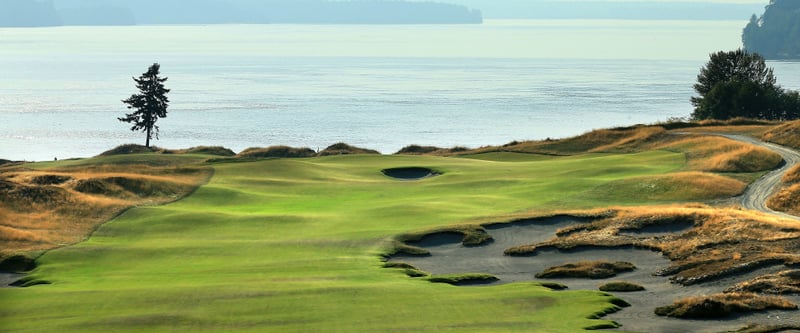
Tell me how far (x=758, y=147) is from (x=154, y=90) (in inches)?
2593

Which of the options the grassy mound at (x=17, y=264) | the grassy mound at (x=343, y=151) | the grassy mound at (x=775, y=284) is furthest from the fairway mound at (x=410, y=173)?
the grassy mound at (x=775, y=284)

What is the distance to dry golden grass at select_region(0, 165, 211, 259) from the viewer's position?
181 feet

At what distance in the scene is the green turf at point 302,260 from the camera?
37125mm

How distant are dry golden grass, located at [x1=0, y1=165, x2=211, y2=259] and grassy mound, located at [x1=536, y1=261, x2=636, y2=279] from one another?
2439 cm

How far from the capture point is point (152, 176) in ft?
240

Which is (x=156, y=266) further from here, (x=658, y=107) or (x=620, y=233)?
(x=658, y=107)

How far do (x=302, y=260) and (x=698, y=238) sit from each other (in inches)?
714

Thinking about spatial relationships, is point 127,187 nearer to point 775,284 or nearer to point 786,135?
point 775,284

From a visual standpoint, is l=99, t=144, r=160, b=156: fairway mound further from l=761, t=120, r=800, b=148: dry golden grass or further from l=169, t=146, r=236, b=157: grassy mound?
l=761, t=120, r=800, b=148: dry golden grass

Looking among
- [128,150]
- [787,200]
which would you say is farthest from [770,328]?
[128,150]

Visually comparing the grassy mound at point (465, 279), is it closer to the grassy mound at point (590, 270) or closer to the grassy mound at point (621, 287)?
the grassy mound at point (590, 270)

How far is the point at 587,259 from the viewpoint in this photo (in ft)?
162

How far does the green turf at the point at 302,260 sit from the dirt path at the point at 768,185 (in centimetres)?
715

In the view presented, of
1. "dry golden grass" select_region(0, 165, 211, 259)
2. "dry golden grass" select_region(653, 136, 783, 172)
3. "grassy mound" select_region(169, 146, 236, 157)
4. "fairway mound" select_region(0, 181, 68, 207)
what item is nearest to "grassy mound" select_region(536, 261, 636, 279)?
"dry golden grass" select_region(0, 165, 211, 259)
